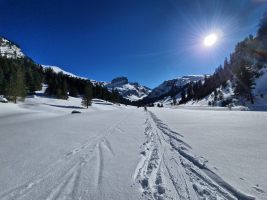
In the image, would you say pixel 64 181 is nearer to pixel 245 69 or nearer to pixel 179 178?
pixel 179 178

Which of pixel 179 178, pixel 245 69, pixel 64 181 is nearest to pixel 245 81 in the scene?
pixel 245 69

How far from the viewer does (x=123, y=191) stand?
4977 millimetres

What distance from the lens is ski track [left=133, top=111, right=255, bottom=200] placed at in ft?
15.4

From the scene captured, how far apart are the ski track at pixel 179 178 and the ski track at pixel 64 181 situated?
1.22 meters

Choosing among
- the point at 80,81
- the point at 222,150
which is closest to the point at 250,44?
the point at 80,81

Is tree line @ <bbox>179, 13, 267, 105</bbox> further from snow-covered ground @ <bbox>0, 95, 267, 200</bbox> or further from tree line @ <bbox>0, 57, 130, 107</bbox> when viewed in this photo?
snow-covered ground @ <bbox>0, 95, 267, 200</bbox>

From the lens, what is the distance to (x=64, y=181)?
5574 millimetres

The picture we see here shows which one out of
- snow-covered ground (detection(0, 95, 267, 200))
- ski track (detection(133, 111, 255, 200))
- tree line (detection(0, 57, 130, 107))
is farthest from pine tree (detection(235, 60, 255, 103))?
ski track (detection(133, 111, 255, 200))

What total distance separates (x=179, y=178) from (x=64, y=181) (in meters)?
2.98

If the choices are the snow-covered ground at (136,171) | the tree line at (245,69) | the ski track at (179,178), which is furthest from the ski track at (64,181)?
the tree line at (245,69)

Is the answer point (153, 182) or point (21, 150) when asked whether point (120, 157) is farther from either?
point (21, 150)

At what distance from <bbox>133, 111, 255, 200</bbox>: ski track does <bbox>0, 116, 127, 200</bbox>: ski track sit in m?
1.22

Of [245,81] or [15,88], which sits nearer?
[15,88]

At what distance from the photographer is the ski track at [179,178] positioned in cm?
470
